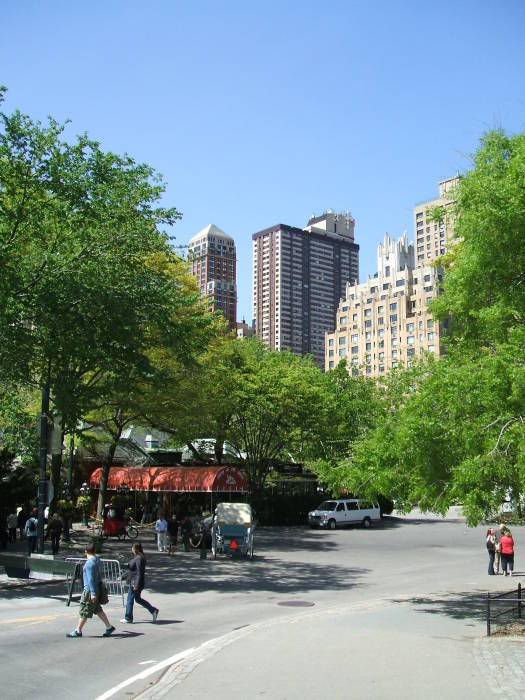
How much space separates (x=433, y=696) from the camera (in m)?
8.22

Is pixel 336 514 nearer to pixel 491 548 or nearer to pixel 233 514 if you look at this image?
pixel 233 514

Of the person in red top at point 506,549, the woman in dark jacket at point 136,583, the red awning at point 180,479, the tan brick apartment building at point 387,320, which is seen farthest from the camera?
the tan brick apartment building at point 387,320

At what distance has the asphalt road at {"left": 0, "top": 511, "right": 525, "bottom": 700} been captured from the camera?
347 inches

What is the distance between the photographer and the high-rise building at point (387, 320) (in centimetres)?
15312

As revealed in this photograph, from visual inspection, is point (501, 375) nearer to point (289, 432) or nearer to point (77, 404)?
point (77, 404)

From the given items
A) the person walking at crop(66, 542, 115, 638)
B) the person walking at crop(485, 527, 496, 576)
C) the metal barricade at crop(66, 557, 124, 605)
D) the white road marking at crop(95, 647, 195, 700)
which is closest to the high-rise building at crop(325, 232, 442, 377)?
the person walking at crop(485, 527, 496, 576)

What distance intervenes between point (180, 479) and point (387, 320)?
12936cm

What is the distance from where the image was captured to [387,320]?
161 metres

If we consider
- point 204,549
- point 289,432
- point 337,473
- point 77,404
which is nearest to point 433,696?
point 337,473

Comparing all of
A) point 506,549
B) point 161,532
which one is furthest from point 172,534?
point 506,549

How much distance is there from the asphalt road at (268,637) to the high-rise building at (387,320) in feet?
413

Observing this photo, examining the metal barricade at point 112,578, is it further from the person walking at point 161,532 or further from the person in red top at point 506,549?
the person in red top at point 506,549

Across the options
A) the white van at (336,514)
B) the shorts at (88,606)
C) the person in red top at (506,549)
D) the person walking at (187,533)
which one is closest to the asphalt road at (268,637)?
the shorts at (88,606)

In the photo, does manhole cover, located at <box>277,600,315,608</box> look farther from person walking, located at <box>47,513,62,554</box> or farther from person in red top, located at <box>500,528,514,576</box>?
person walking, located at <box>47,513,62,554</box>
